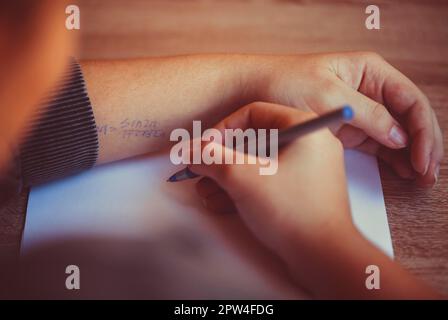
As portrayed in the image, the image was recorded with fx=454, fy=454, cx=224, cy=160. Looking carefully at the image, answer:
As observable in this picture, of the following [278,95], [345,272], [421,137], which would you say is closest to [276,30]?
[278,95]

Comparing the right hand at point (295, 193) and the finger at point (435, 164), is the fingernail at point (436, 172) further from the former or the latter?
the right hand at point (295, 193)

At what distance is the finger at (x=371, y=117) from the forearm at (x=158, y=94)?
0.41ft

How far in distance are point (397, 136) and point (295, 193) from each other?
7.7 inches

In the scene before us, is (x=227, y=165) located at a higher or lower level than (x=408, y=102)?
lower

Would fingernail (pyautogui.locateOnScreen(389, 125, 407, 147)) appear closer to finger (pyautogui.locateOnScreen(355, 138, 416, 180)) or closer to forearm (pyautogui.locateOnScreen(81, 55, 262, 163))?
finger (pyautogui.locateOnScreen(355, 138, 416, 180))

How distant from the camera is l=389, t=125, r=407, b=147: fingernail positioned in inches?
21.7

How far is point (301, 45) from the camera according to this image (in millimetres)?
689

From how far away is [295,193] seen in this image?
437 millimetres

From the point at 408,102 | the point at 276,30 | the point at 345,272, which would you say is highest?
the point at 276,30

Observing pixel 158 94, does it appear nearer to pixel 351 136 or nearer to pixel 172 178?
pixel 172 178

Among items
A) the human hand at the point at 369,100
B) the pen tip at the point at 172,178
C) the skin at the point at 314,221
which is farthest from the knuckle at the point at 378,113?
the pen tip at the point at 172,178
